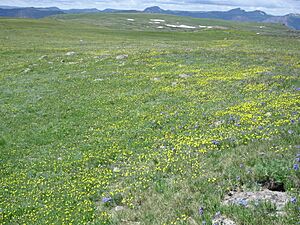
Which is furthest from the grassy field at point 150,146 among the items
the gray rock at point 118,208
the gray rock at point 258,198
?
the gray rock at point 258,198

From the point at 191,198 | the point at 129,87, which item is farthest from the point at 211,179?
the point at 129,87

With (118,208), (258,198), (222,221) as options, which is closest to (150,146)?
(118,208)

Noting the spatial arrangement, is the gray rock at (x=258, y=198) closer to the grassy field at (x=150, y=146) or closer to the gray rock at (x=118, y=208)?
the grassy field at (x=150, y=146)

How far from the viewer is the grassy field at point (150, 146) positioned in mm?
9336

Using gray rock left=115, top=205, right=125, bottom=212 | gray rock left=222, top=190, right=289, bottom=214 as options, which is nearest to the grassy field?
gray rock left=115, top=205, right=125, bottom=212

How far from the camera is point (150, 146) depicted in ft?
47.0

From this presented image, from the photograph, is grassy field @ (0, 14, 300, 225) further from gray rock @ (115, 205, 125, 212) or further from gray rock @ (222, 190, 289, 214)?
gray rock @ (222, 190, 289, 214)

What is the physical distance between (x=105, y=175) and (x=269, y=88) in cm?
1339

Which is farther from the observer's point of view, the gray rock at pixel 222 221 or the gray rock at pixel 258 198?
the gray rock at pixel 258 198

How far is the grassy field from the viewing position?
9336 millimetres

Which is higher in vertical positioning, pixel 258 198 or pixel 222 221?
pixel 258 198

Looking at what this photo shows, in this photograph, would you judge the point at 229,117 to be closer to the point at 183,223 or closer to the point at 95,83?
the point at 183,223

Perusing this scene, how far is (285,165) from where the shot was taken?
9.58 m

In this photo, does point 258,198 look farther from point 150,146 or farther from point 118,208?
point 150,146
